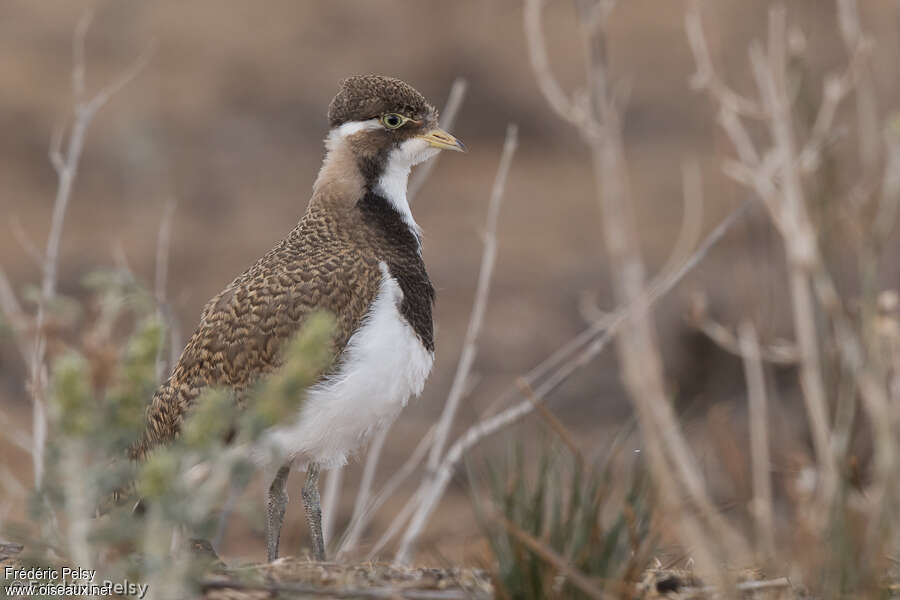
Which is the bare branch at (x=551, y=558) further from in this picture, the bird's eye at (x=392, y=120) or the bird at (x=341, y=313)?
the bird's eye at (x=392, y=120)

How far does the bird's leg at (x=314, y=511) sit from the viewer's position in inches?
186

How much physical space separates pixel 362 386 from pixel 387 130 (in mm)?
1152

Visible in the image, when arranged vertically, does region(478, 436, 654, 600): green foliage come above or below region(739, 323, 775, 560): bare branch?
below

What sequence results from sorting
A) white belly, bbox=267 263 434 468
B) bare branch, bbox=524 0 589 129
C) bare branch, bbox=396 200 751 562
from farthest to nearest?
white belly, bbox=267 263 434 468
bare branch, bbox=396 200 751 562
bare branch, bbox=524 0 589 129

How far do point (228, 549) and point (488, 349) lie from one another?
372cm

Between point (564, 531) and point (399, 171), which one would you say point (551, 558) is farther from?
point (399, 171)

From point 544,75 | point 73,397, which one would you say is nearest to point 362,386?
point 544,75

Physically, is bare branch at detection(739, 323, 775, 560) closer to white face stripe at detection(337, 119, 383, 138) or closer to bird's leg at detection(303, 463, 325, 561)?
bird's leg at detection(303, 463, 325, 561)

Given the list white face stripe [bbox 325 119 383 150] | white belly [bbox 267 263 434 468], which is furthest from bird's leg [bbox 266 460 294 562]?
white face stripe [bbox 325 119 383 150]

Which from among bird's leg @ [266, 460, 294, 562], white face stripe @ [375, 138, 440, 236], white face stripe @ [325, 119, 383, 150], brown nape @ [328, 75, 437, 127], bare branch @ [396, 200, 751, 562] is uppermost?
brown nape @ [328, 75, 437, 127]

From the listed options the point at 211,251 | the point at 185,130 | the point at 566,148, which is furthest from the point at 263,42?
the point at 566,148

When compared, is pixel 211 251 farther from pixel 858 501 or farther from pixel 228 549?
pixel 858 501

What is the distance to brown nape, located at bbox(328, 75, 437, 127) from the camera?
5129 mm

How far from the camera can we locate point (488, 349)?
40.9 feet
